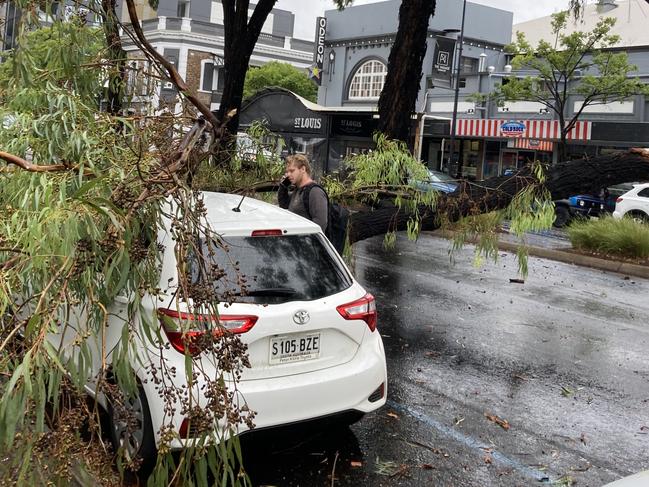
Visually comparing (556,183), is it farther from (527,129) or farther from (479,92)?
(479,92)

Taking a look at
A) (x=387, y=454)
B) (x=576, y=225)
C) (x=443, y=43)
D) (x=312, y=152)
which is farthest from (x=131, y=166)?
(x=443, y=43)

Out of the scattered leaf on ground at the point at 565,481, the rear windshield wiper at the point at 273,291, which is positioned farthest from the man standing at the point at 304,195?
the scattered leaf on ground at the point at 565,481

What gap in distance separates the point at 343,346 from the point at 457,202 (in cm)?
396

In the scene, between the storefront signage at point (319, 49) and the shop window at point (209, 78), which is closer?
the storefront signage at point (319, 49)

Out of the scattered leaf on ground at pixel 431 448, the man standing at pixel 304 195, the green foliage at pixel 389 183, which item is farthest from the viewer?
the green foliage at pixel 389 183

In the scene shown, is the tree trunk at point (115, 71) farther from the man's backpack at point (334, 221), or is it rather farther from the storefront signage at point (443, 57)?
the storefront signage at point (443, 57)

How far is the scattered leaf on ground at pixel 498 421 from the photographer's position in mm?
5607

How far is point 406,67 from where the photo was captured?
9.55 metres

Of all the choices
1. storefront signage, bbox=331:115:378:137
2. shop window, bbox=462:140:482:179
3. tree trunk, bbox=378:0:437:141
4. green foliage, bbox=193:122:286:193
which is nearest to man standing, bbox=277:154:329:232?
green foliage, bbox=193:122:286:193

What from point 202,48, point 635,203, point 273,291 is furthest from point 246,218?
point 202,48

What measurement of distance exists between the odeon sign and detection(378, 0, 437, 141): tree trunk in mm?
22419

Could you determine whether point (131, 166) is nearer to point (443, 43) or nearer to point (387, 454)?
point (387, 454)

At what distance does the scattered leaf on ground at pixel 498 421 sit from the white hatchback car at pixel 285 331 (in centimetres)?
124

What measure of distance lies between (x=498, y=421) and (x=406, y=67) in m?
5.29
